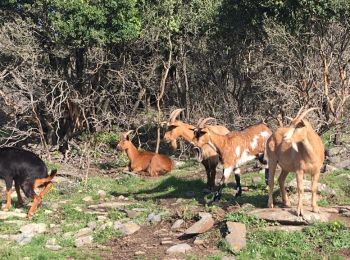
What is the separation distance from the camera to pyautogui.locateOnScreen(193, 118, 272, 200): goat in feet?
33.9

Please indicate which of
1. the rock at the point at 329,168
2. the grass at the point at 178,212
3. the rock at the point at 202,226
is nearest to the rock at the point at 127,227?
the grass at the point at 178,212

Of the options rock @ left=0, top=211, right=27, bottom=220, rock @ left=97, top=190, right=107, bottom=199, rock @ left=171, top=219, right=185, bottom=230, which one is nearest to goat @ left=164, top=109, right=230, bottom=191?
rock @ left=97, top=190, right=107, bottom=199

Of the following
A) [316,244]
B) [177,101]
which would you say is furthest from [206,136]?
[177,101]

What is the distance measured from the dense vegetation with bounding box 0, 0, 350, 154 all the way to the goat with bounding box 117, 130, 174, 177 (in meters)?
1.91

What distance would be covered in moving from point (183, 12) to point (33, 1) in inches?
190

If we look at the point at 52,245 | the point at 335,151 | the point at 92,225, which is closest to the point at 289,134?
the point at 92,225

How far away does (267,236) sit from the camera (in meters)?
7.78

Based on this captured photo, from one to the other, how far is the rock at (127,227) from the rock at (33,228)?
128cm

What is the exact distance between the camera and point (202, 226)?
8211 mm

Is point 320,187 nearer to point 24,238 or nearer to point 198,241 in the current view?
point 198,241

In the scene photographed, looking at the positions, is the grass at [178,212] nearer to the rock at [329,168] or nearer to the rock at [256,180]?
the rock at [256,180]

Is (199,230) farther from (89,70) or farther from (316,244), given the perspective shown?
(89,70)

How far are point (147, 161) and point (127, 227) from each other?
233 inches

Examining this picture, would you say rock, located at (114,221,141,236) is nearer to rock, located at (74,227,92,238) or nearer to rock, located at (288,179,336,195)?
rock, located at (74,227,92,238)
